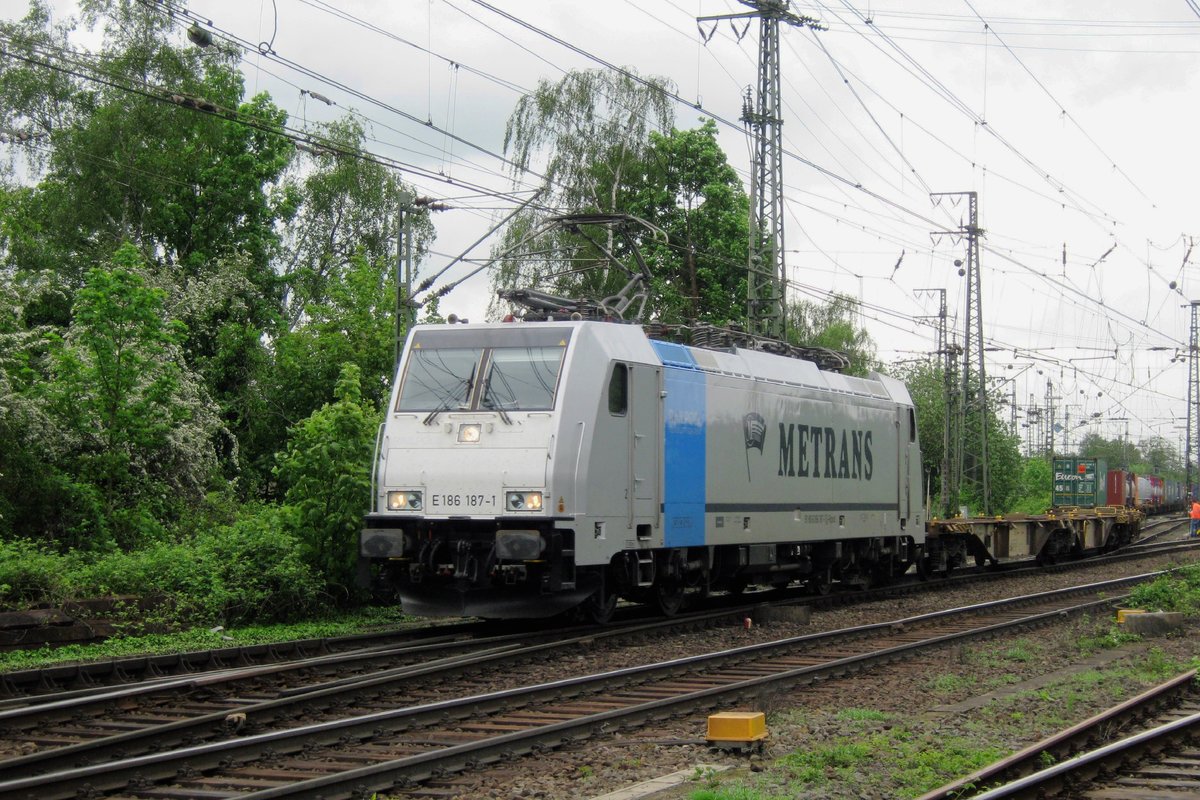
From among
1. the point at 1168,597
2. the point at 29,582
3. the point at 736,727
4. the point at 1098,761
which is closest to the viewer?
the point at 1098,761

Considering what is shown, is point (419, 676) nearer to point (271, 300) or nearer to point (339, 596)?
point (339, 596)

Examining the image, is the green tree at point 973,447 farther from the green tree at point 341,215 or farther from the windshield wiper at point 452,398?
the windshield wiper at point 452,398

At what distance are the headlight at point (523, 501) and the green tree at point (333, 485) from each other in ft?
10.4

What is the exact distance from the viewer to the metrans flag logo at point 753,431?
17.8m

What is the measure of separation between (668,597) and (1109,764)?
9.23 meters

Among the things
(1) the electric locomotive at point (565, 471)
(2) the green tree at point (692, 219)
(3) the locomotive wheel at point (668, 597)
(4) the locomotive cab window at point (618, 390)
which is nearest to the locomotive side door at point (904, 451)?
(1) the electric locomotive at point (565, 471)

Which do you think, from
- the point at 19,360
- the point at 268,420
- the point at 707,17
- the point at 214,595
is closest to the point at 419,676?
the point at 214,595

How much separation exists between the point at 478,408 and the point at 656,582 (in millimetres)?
3776

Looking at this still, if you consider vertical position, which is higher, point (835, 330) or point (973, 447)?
point (835, 330)

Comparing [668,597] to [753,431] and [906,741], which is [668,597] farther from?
[906,741]

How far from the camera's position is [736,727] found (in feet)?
28.5

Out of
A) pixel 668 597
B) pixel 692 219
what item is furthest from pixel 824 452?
pixel 692 219

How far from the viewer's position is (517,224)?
4112 cm

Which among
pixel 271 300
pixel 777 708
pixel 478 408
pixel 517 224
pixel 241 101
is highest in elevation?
pixel 241 101
